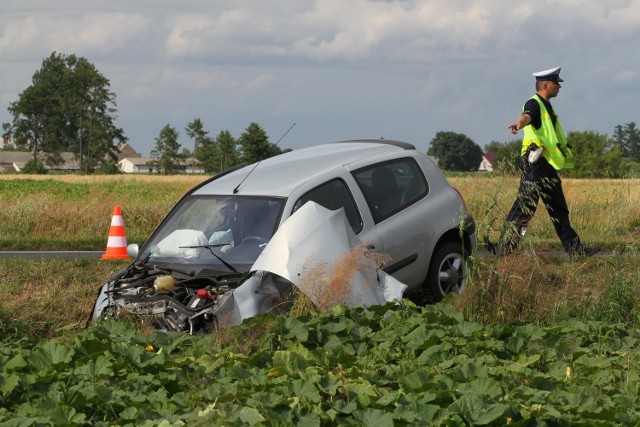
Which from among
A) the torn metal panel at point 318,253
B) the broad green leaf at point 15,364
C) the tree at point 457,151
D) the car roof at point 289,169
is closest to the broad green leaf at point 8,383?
the broad green leaf at point 15,364

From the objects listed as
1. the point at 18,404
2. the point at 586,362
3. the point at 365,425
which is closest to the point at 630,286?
the point at 586,362

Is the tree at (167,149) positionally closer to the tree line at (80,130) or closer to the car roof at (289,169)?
the tree line at (80,130)

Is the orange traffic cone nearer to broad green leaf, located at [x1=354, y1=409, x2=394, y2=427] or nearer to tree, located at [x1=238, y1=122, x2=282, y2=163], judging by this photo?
broad green leaf, located at [x1=354, y1=409, x2=394, y2=427]

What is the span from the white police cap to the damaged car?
3.22m

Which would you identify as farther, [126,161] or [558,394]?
[126,161]

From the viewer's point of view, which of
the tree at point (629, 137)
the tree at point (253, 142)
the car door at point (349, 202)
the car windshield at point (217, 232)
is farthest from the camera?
the tree at point (629, 137)

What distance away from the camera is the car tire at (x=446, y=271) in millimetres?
9820

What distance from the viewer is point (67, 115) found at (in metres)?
116

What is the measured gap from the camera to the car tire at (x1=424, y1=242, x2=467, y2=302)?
32.2 feet

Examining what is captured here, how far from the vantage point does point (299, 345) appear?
6.16m

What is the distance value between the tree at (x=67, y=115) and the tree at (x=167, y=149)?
241 inches

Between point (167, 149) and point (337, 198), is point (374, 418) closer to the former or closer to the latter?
point (337, 198)

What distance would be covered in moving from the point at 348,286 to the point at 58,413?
3162mm

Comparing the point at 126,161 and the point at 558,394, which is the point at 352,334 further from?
the point at 126,161
